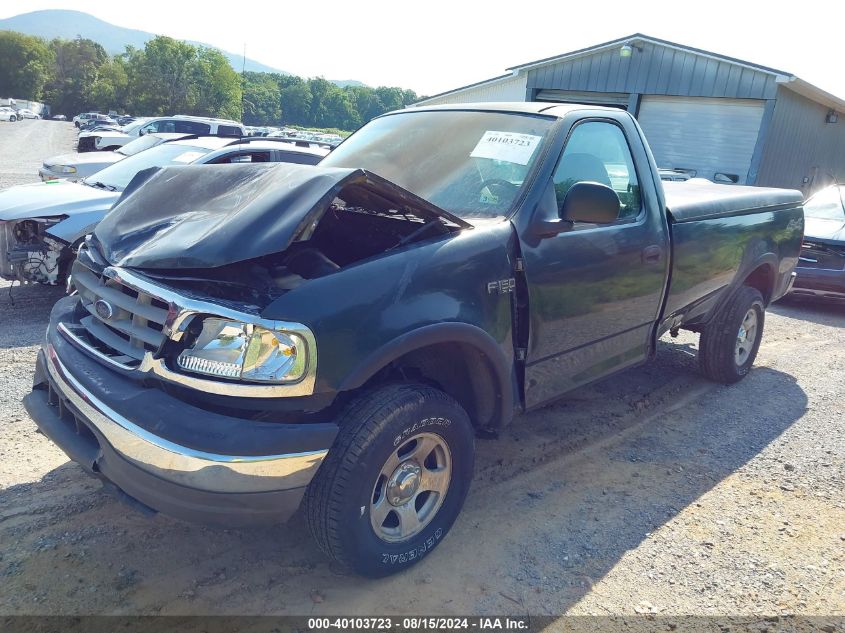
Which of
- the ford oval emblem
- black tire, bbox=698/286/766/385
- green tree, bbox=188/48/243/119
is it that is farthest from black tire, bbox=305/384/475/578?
green tree, bbox=188/48/243/119

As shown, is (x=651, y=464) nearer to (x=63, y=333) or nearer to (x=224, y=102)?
(x=63, y=333)

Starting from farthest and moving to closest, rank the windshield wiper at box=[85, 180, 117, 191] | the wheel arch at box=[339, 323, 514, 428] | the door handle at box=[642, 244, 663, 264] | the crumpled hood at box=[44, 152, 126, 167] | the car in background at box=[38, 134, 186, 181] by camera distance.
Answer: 1. the crumpled hood at box=[44, 152, 126, 167]
2. the car in background at box=[38, 134, 186, 181]
3. the windshield wiper at box=[85, 180, 117, 191]
4. the door handle at box=[642, 244, 663, 264]
5. the wheel arch at box=[339, 323, 514, 428]

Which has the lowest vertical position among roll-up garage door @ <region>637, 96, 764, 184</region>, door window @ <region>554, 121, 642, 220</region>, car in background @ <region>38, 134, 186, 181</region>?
car in background @ <region>38, 134, 186, 181</region>

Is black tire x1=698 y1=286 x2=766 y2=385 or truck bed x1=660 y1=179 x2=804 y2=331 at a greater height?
truck bed x1=660 y1=179 x2=804 y2=331

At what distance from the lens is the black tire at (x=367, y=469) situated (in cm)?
248

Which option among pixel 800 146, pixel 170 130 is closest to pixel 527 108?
pixel 800 146

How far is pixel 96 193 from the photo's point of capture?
6.43 metres

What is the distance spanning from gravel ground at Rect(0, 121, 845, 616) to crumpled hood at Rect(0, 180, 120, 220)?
5.56 feet

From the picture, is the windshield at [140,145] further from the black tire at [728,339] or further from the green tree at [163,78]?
the green tree at [163,78]

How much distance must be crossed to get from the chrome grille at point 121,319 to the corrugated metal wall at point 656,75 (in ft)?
52.7

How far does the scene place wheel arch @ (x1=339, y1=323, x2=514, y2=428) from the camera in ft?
8.82

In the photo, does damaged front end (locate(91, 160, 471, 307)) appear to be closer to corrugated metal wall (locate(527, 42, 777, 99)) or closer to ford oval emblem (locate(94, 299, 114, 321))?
ford oval emblem (locate(94, 299, 114, 321))

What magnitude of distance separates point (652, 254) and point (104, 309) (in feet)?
9.91

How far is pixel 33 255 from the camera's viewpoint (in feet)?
19.1
